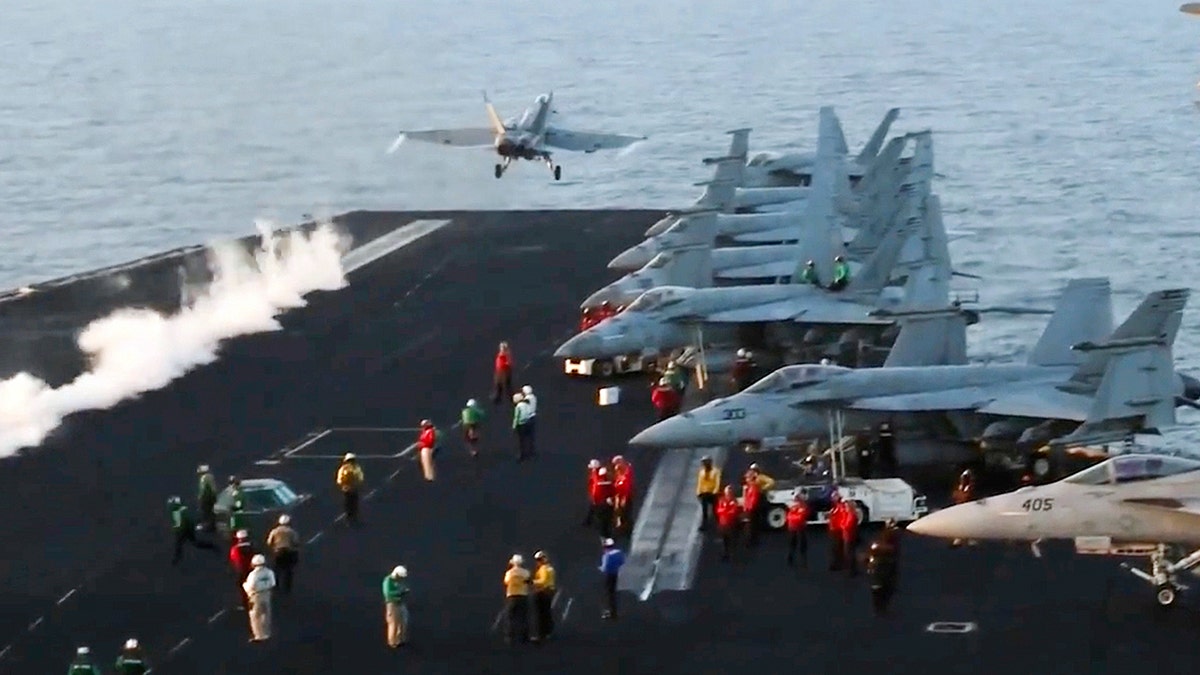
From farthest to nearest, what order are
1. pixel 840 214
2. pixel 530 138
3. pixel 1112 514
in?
pixel 530 138
pixel 840 214
pixel 1112 514

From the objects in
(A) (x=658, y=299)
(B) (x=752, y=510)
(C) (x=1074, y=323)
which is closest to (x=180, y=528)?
(B) (x=752, y=510)

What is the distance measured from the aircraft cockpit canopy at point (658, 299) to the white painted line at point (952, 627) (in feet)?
66.9

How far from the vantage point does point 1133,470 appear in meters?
31.4

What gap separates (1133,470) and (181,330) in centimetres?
3049

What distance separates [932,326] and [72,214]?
280ft

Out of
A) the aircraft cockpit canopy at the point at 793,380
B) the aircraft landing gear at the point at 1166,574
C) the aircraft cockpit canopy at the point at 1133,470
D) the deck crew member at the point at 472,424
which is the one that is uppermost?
the aircraft cockpit canopy at the point at 793,380

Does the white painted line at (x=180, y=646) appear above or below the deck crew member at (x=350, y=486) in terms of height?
below

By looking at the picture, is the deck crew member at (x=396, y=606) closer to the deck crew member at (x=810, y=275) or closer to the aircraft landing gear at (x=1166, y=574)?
the aircraft landing gear at (x=1166, y=574)

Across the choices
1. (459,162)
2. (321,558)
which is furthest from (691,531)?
(459,162)

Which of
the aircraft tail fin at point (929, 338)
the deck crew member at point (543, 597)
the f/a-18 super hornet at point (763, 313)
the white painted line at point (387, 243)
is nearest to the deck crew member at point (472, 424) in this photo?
the f/a-18 super hornet at point (763, 313)

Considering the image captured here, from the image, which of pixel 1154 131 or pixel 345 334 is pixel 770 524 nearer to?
pixel 345 334

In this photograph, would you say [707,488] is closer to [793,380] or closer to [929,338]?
[793,380]

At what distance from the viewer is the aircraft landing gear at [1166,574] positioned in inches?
1213

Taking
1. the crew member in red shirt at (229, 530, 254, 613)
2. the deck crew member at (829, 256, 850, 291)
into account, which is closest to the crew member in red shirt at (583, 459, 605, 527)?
the crew member in red shirt at (229, 530, 254, 613)
